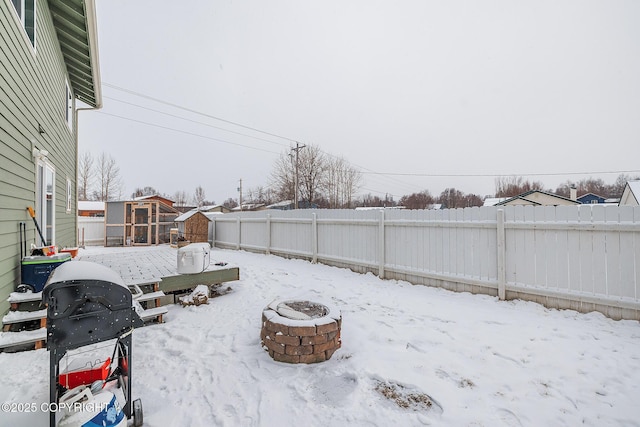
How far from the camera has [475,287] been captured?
4.91 metres

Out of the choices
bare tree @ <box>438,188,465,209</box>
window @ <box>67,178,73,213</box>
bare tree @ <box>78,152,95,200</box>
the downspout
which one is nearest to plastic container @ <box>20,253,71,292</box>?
the downspout

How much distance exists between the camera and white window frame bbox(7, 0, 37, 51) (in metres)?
3.56

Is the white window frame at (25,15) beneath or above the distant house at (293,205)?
above

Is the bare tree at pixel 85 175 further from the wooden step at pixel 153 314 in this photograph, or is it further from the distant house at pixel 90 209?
the wooden step at pixel 153 314

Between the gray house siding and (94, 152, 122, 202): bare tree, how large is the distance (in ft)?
98.0

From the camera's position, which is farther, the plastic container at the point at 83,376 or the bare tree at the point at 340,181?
the bare tree at the point at 340,181

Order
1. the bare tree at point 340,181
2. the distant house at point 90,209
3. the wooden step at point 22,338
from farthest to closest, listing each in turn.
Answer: the bare tree at point 340,181 < the distant house at point 90,209 < the wooden step at point 22,338

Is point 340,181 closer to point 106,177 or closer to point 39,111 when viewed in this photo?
point 106,177

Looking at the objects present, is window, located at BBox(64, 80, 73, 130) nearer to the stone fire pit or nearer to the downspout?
the downspout

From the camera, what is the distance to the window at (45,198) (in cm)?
445

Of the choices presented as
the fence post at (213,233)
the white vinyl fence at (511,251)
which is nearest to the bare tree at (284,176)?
the fence post at (213,233)

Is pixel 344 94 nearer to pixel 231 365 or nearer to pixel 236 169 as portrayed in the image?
pixel 231 365

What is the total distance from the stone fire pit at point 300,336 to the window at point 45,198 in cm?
448

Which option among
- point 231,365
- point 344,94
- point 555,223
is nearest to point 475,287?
point 555,223
